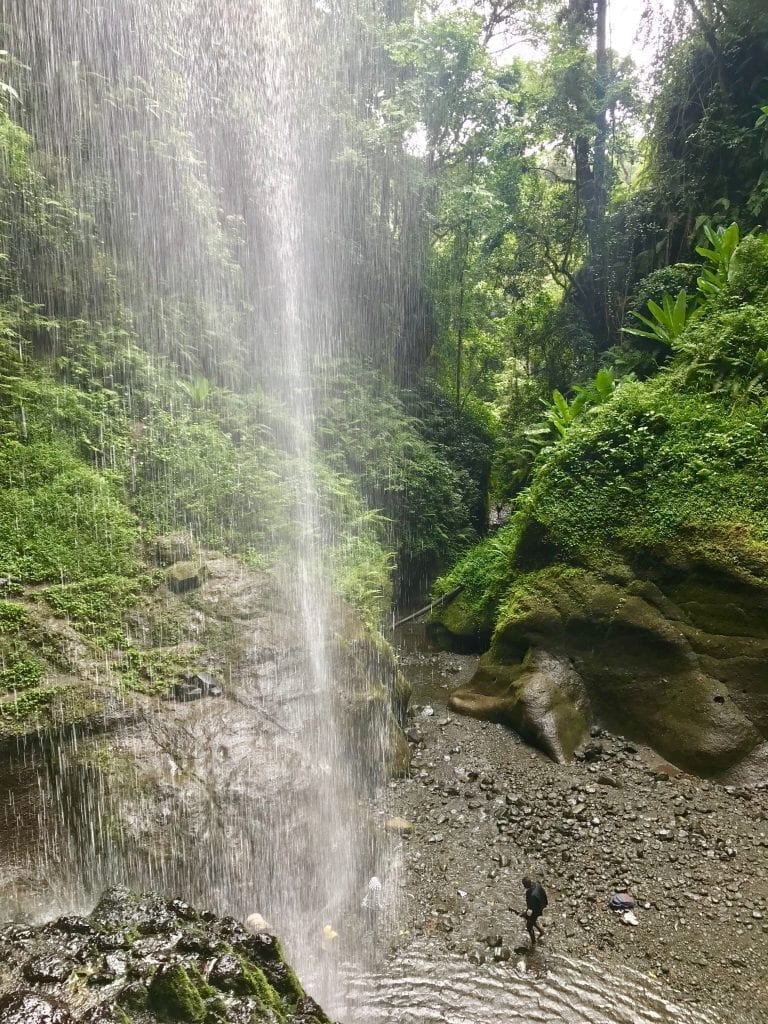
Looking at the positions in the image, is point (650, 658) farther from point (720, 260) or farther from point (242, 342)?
point (242, 342)

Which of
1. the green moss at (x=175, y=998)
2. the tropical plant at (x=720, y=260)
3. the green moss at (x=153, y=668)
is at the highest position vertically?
the tropical plant at (x=720, y=260)

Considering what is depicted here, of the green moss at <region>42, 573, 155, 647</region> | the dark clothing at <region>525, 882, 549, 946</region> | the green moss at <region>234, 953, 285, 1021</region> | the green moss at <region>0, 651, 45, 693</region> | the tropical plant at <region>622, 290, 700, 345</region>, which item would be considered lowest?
the dark clothing at <region>525, 882, 549, 946</region>

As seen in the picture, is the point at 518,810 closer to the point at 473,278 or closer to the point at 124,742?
the point at 124,742

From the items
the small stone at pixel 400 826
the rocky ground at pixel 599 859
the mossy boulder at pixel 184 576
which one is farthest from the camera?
the mossy boulder at pixel 184 576

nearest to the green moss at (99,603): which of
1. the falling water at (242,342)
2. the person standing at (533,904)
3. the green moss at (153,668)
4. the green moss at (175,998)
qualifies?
the green moss at (153,668)

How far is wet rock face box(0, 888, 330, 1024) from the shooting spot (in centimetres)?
263

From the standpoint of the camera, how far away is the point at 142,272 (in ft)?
32.4

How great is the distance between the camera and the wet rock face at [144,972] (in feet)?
8.63

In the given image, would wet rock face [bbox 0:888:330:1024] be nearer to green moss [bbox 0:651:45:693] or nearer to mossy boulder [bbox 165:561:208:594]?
green moss [bbox 0:651:45:693]

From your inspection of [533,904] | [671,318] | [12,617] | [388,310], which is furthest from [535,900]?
[388,310]

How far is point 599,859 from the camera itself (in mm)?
4992

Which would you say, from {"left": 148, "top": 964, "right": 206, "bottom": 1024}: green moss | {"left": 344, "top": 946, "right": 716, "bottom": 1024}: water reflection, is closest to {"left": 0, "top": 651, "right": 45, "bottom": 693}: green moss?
{"left": 148, "top": 964, "right": 206, "bottom": 1024}: green moss

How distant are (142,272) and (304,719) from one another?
821 cm

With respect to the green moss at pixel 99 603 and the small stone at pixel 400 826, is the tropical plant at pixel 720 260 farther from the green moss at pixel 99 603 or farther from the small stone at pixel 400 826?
the green moss at pixel 99 603
